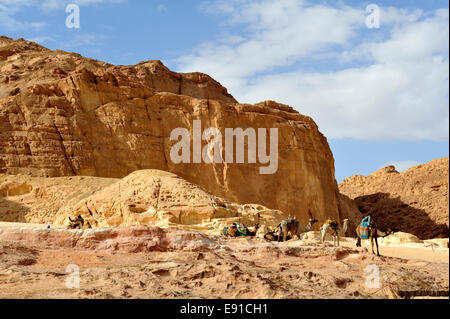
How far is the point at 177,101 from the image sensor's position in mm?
47812

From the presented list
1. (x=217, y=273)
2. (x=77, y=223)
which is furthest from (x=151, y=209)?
(x=217, y=273)

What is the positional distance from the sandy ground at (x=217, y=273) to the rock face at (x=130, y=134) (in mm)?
27768

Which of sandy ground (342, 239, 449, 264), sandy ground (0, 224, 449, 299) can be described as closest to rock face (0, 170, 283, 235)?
sandy ground (342, 239, 449, 264)

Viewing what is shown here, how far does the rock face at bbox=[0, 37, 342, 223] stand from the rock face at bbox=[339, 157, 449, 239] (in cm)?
1458

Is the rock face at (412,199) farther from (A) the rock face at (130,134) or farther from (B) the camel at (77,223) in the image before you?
(B) the camel at (77,223)

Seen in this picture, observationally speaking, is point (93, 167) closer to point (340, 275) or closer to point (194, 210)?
point (194, 210)

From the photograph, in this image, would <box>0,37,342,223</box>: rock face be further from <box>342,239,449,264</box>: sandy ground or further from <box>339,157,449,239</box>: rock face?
<box>342,239,449,264</box>: sandy ground

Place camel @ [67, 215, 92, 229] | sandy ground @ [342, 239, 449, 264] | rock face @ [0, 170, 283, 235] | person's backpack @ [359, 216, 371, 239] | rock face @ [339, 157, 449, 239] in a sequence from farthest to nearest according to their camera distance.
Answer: rock face @ [339, 157, 449, 239], rock face @ [0, 170, 283, 235], camel @ [67, 215, 92, 229], person's backpack @ [359, 216, 371, 239], sandy ground @ [342, 239, 449, 264]

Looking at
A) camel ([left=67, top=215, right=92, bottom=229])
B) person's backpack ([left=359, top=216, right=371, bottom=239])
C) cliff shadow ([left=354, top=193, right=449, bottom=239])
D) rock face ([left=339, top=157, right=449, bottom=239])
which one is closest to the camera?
person's backpack ([left=359, top=216, right=371, bottom=239])

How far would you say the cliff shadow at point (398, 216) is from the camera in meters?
61.2

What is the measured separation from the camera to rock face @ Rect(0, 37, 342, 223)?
133 ft

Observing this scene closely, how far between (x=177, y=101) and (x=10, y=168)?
49.6ft

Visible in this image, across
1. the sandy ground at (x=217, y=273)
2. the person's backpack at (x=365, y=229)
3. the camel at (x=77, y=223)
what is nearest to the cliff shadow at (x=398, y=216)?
the person's backpack at (x=365, y=229)
